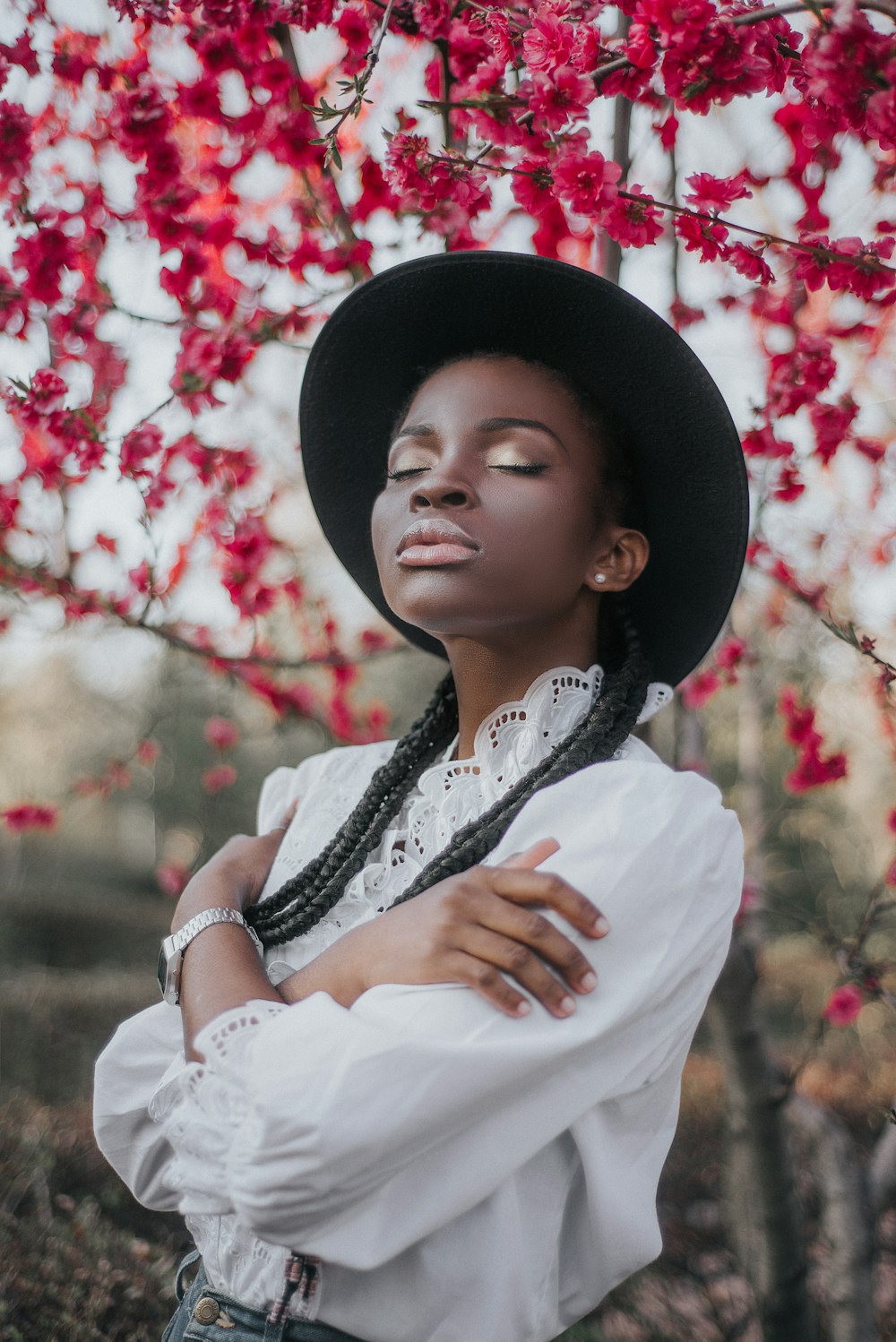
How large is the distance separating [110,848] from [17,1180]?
467 inches

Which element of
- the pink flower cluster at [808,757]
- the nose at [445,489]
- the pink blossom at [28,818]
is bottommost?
the pink blossom at [28,818]

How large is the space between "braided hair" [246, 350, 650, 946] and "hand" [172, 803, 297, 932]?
2.4 inches

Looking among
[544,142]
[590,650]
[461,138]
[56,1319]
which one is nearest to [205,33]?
[461,138]

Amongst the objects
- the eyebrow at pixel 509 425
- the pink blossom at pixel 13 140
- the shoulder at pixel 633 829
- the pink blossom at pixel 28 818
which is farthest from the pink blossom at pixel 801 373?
the pink blossom at pixel 28 818

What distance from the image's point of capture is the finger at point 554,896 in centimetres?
119

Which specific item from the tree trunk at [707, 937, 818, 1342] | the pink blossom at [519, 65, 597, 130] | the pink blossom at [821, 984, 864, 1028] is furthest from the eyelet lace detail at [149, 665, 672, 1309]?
the pink blossom at [821, 984, 864, 1028]

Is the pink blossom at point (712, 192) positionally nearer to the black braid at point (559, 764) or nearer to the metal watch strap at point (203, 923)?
the black braid at point (559, 764)

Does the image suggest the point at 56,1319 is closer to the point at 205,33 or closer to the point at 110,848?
the point at 205,33

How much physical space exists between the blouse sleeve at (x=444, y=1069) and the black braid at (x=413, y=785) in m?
0.21

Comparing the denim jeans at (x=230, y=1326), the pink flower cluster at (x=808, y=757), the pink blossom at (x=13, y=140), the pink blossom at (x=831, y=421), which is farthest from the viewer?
the pink flower cluster at (x=808, y=757)

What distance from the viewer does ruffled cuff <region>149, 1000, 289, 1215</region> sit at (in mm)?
1180

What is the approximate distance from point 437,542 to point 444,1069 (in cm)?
84

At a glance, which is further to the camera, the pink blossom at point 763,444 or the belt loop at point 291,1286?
the pink blossom at point 763,444

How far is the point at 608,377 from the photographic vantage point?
1.82 metres
